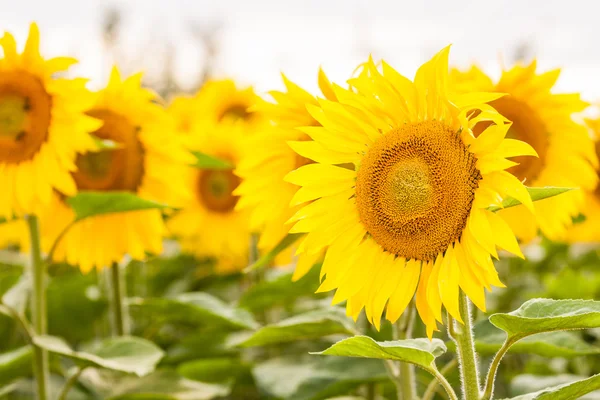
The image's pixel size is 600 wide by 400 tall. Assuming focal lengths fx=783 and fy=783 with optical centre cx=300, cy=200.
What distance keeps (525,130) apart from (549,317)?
93 centimetres

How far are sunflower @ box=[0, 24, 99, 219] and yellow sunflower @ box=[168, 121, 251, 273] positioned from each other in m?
1.05

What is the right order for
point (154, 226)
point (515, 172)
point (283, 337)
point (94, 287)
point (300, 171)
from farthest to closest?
point (94, 287), point (154, 226), point (515, 172), point (283, 337), point (300, 171)

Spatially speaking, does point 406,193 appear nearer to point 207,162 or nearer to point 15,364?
point 207,162

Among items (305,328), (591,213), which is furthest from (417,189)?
(591,213)

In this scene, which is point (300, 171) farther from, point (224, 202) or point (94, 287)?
point (94, 287)

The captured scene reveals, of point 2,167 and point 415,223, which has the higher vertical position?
point 2,167

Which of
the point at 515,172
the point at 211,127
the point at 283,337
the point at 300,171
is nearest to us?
the point at 300,171

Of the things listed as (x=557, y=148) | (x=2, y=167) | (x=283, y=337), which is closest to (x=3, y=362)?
(x=2, y=167)

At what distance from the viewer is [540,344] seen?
1.44 metres

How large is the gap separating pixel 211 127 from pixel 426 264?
6.31ft

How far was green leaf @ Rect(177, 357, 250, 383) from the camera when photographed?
223cm

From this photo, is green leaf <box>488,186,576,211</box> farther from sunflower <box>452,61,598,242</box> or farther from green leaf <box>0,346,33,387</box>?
green leaf <box>0,346,33,387</box>

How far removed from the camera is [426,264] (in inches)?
48.1

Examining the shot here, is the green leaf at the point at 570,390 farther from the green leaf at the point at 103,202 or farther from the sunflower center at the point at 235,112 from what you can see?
the sunflower center at the point at 235,112
